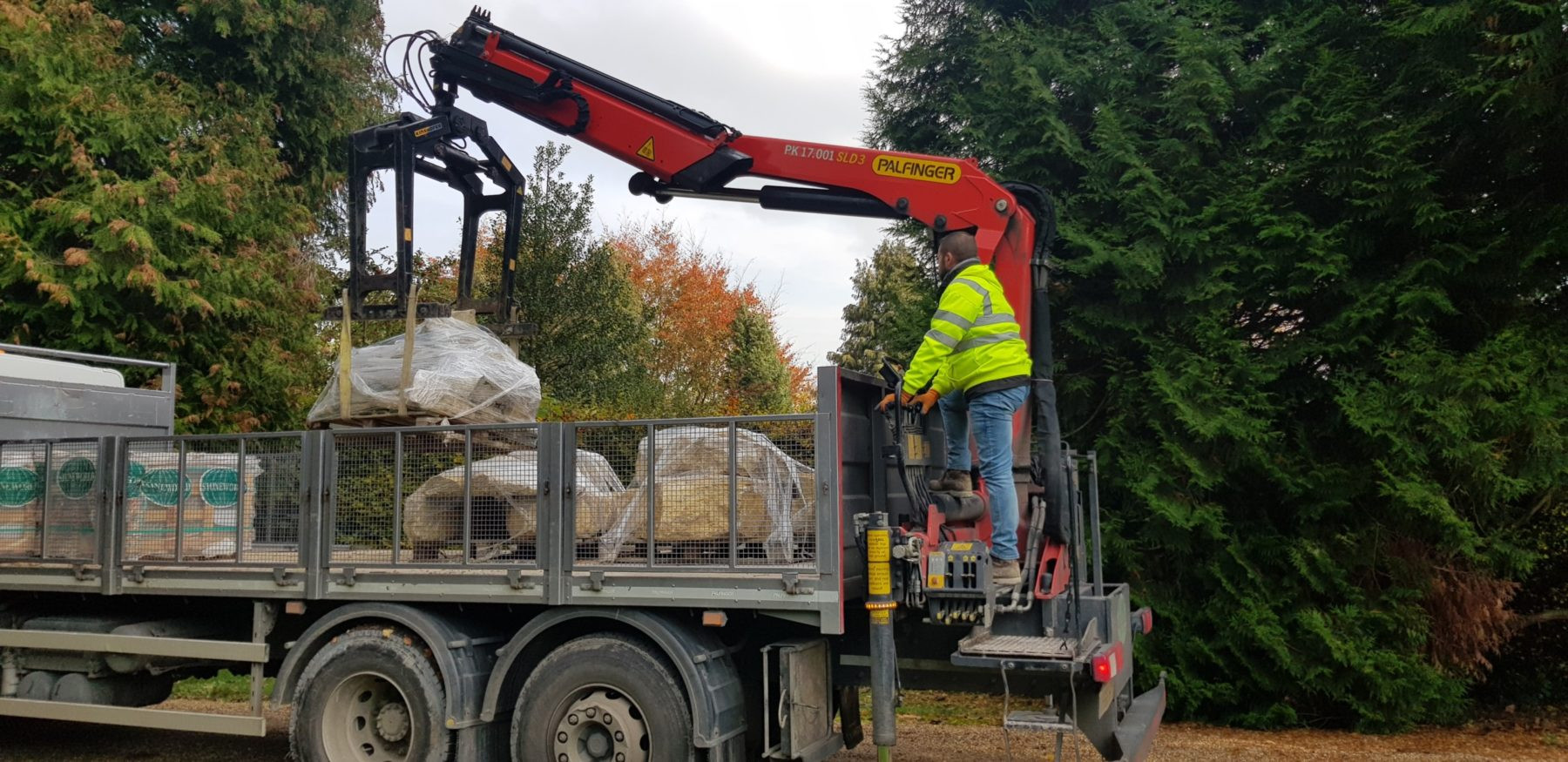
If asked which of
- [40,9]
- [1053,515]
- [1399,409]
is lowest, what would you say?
[1053,515]

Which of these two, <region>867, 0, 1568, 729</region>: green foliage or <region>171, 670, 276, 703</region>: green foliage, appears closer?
<region>867, 0, 1568, 729</region>: green foliage

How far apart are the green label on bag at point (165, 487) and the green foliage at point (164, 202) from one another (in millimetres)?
6330

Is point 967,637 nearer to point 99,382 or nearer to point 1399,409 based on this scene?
point 1399,409

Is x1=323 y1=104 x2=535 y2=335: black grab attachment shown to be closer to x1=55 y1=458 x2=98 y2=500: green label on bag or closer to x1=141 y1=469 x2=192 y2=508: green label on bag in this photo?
x1=141 y1=469 x2=192 y2=508: green label on bag

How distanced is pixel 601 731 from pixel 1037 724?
225cm

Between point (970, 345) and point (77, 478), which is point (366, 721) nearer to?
point (77, 478)

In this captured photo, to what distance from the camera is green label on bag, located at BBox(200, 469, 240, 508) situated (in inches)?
274

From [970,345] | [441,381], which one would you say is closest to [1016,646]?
[970,345]

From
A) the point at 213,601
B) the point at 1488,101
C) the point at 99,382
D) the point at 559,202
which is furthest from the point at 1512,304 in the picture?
the point at 559,202

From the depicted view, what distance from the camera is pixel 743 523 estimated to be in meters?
5.82

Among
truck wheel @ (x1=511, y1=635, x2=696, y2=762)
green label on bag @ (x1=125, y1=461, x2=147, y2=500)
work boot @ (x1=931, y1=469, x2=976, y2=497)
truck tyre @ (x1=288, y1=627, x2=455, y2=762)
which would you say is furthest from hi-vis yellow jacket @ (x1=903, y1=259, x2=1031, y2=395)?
green label on bag @ (x1=125, y1=461, x2=147, y2=500)

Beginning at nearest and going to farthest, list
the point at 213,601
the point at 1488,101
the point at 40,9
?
the point at 213,601, the point at 1488,101, the point at 40,9

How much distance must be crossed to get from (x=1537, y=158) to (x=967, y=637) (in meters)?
6.32

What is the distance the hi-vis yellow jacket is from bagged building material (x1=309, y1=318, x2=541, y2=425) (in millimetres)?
2605
